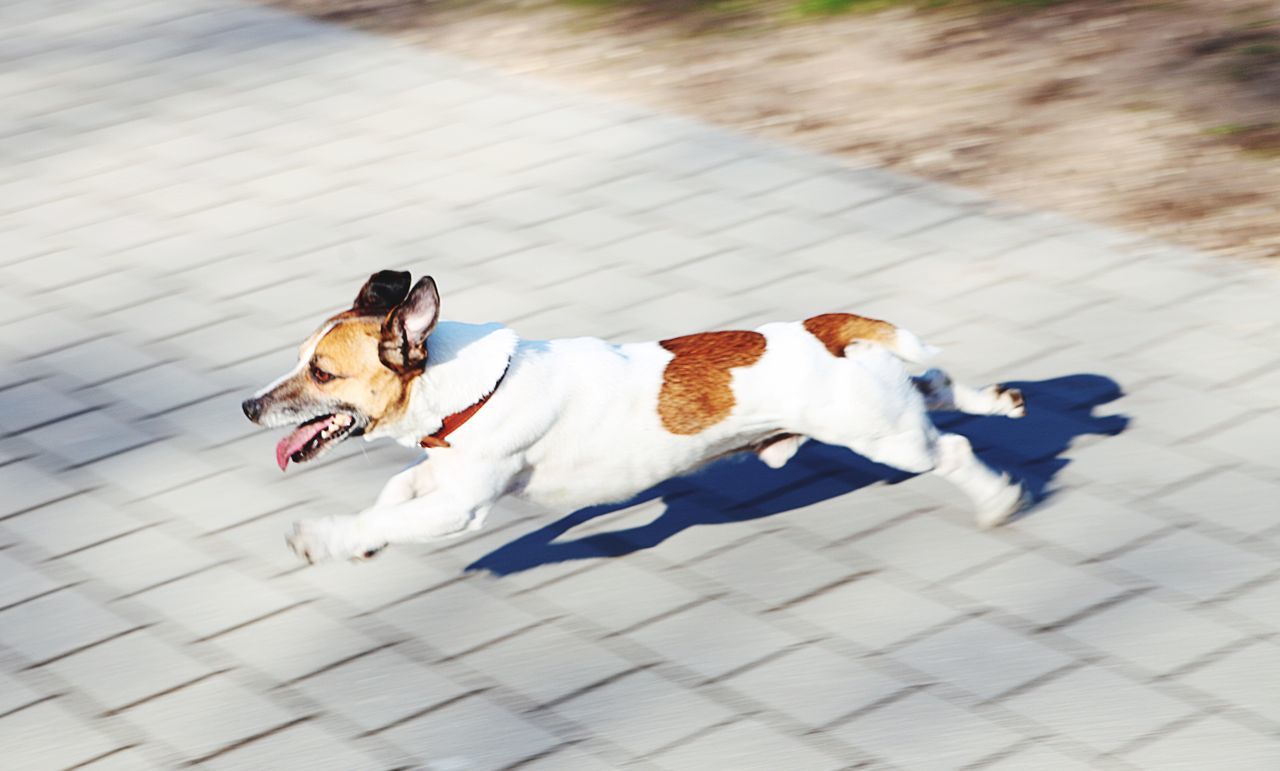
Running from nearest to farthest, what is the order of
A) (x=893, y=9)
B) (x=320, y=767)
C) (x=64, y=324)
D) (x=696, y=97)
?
1. (x=320, y=767)
2. (x=64, y=324)
3. (x=696, y=97)
4. (x=893, y=9)

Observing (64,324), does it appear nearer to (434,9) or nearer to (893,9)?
(434,9)


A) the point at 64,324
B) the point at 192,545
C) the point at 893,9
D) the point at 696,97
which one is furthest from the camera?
the point at 893,9

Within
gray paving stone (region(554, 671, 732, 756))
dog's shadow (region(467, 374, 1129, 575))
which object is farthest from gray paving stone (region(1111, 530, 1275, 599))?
gray paving stone (region(554, 671, 732, 756))

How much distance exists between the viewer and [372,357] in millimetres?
4270

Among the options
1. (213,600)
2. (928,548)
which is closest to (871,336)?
(928,548)

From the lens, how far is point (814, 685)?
4.23m

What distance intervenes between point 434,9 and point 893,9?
2880 mm

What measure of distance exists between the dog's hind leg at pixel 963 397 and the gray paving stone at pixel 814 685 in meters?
0.95

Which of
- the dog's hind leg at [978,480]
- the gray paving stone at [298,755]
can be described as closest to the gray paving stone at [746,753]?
the gray paving stone at [298,755]

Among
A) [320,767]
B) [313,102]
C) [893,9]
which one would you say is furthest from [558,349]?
[893,9]

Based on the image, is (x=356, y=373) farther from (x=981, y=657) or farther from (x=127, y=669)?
(x=981, y=657)

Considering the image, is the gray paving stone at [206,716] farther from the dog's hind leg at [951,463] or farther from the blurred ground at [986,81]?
the blurred ground at [986,81]

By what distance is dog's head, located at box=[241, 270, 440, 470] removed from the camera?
424cm

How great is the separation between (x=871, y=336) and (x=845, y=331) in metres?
0.08
